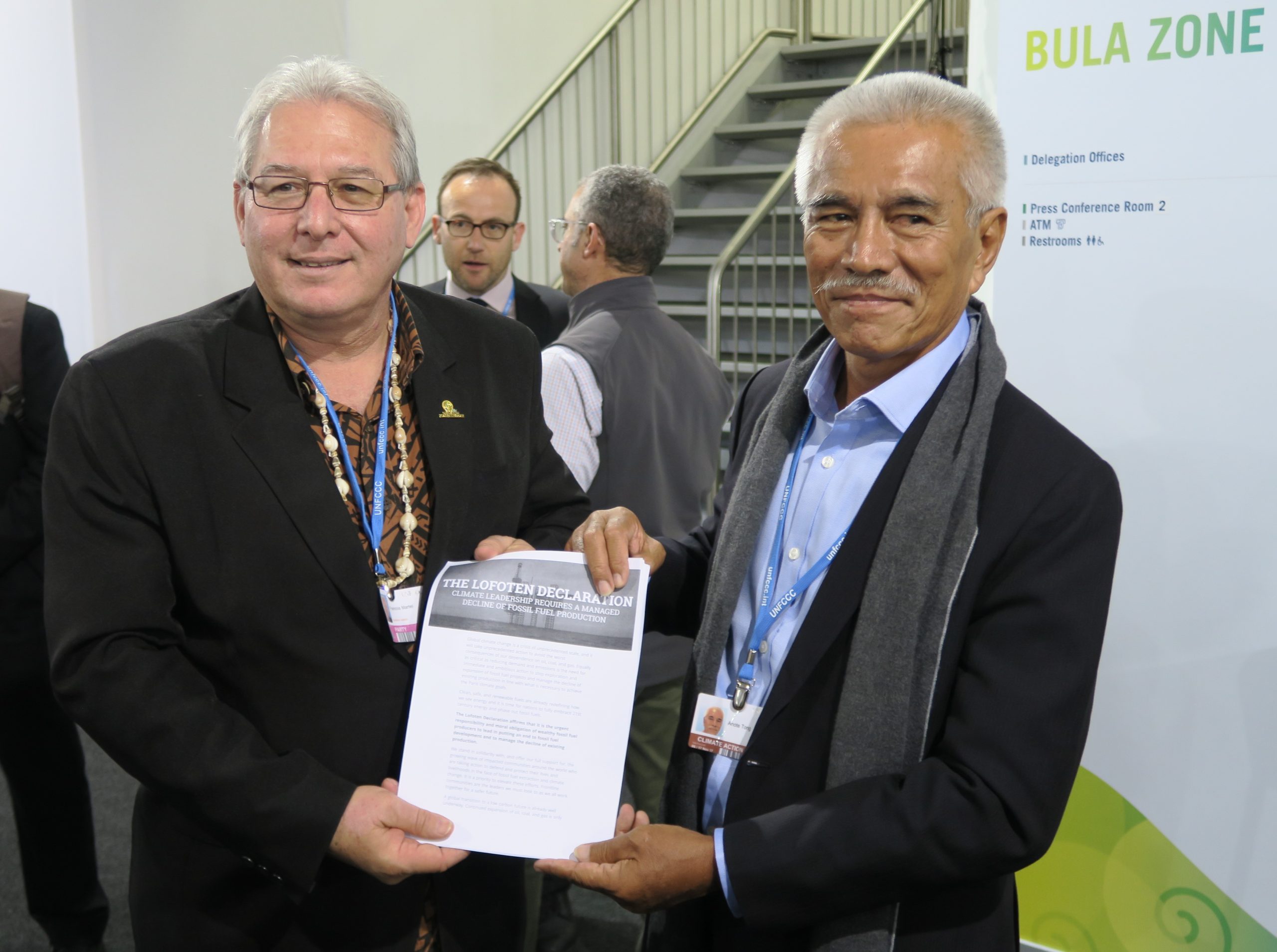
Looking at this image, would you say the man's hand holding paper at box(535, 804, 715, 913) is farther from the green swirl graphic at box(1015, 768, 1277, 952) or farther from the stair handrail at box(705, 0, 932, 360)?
the stair handrail at box(705, 0, 932, 360)

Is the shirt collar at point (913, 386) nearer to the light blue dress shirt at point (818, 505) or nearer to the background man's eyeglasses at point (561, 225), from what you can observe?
the light blue dress shirt at point (818, 505)

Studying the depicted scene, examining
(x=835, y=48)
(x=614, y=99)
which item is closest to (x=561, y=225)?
(x=614, y=99)

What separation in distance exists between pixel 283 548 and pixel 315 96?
0.61m

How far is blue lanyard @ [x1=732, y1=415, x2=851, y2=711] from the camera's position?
1.50 metres

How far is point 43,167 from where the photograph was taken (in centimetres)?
497

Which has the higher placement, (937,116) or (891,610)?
(937,116)

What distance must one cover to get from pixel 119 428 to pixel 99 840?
300 cm

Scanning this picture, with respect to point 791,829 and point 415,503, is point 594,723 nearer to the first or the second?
point 791,829

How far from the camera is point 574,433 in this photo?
2982 mm

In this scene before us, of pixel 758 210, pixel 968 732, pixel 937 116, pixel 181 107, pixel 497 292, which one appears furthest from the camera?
pixel 758 210

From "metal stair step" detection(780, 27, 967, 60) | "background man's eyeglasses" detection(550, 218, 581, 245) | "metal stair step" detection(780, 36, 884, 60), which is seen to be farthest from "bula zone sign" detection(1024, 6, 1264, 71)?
"metal stair step" detection(780, 36, 884, 60)

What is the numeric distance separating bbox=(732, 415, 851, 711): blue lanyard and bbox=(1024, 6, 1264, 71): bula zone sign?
1342 mm

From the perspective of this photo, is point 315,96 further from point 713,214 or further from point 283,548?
point 713,214

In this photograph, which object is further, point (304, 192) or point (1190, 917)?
point (1190, 917)
